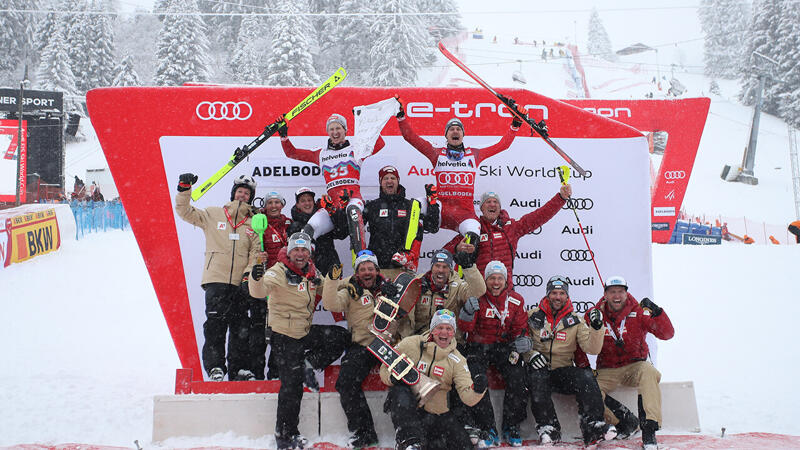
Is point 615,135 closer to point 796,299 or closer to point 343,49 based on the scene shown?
point 796,299

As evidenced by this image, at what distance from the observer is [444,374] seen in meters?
4.49

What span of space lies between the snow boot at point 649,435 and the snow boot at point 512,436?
96cm

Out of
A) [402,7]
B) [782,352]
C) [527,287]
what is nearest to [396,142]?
[527,287]

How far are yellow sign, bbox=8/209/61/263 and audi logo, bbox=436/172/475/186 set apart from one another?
10.8 meters

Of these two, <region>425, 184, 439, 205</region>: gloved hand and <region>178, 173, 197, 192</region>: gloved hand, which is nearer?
<region>178, 173, 197, 192</region>: gloved hand

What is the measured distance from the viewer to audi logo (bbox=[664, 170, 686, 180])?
14.8m

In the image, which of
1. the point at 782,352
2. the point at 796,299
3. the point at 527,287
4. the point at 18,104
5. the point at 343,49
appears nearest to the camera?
the point at 527,287

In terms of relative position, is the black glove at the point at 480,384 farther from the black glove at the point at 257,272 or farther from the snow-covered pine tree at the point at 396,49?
the snow-covered pine tree at the point at 396,49

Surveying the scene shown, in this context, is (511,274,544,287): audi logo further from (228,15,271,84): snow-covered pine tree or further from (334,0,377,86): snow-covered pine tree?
(334,0,377,86): snow-covered pine tree

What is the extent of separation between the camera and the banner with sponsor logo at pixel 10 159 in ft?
60.6

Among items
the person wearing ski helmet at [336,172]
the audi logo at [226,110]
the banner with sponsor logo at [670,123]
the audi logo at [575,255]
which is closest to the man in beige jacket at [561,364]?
the audi logo at [575,255]

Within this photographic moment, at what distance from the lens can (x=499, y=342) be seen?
16.6 ft

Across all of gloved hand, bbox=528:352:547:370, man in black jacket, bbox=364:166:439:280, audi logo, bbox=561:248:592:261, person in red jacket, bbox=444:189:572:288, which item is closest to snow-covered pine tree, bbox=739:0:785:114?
audi logo, bbox=561:248:592:261

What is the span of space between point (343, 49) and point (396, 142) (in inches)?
1669
